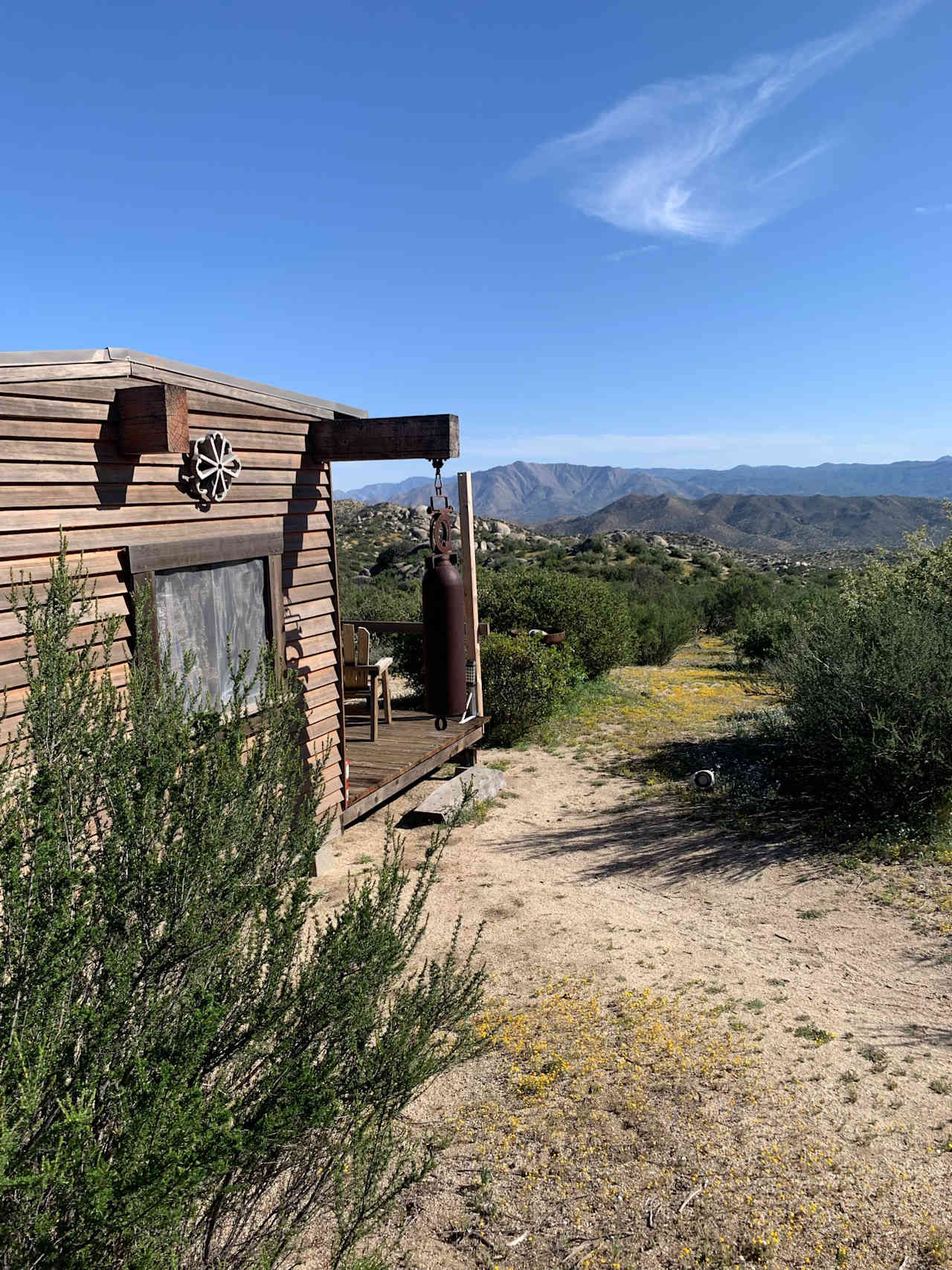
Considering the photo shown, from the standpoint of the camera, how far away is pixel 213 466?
541cm

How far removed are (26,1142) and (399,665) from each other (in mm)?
10620

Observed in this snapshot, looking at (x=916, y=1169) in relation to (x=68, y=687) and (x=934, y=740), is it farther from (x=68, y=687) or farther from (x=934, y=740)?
(x=934, y=740)

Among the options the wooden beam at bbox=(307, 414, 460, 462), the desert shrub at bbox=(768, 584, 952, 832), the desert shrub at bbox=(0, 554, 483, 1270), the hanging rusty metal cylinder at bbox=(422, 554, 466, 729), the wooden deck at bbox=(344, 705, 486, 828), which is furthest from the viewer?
the wooden deck at bbox=(344, 705, 486, 828)

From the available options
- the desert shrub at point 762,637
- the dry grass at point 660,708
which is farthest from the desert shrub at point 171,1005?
the desert shrub at point 762,637

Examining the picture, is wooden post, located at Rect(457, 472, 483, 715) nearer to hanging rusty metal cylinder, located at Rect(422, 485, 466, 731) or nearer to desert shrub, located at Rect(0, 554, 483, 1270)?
hanging rusty metal cylinder, located at Rect(422, 485, 466, 731)

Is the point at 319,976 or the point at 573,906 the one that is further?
the point at 573,906

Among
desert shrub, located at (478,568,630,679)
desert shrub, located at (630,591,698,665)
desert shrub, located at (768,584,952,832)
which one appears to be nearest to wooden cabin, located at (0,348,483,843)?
desert shrub, located at (768,584,952,832)

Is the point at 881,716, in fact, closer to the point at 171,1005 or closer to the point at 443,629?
the point at 443,629

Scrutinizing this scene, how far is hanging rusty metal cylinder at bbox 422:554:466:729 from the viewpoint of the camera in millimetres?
5059

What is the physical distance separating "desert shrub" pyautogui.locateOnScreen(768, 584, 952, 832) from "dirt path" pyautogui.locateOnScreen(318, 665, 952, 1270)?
966 mm

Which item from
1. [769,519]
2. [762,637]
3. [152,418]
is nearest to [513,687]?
[152,418]

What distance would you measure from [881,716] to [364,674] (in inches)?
186

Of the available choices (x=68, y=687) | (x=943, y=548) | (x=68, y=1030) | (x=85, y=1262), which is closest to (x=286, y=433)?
(x=68, y=687)

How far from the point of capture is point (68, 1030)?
79.8 inches
